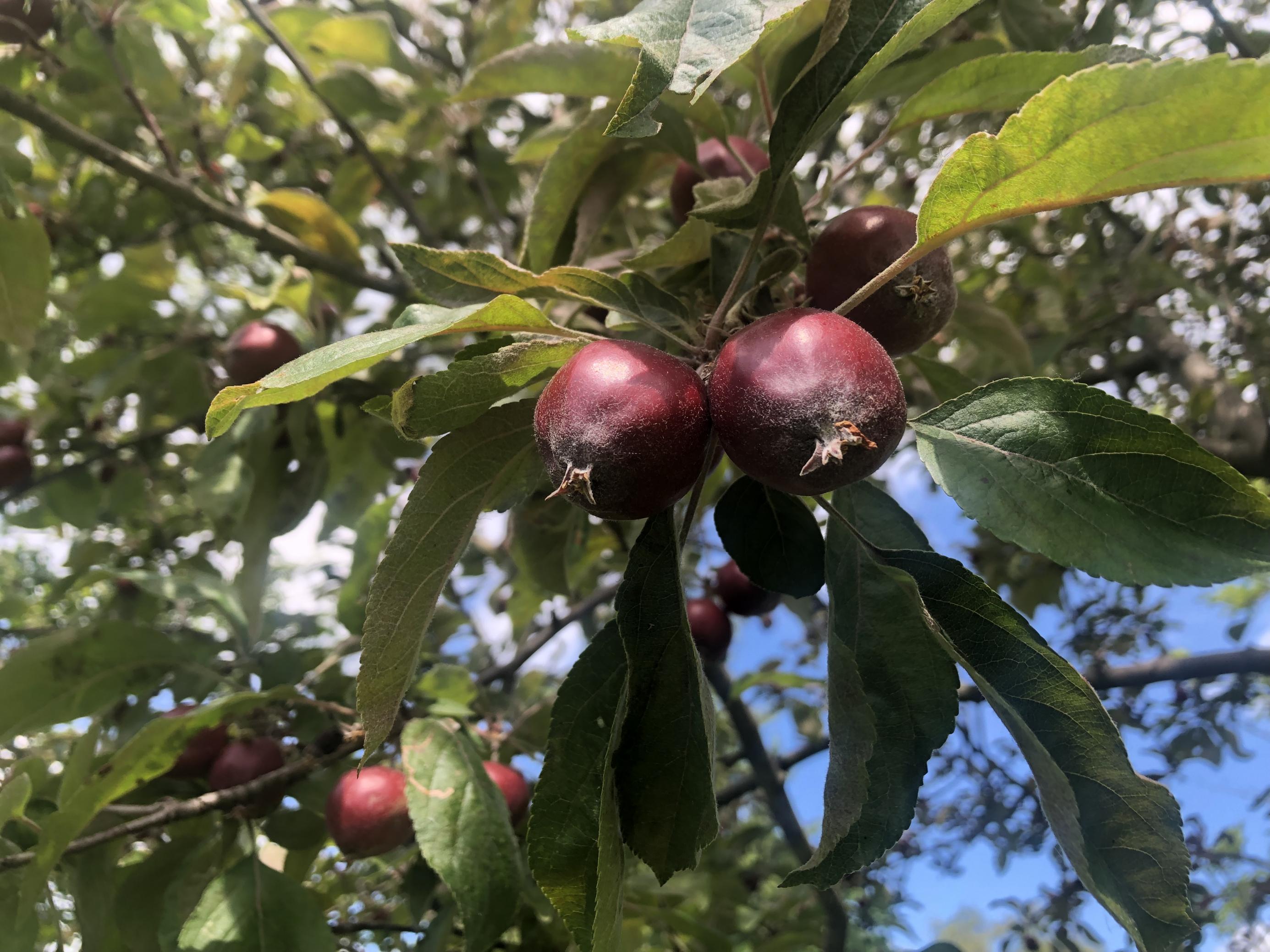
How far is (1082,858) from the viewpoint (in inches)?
39.9

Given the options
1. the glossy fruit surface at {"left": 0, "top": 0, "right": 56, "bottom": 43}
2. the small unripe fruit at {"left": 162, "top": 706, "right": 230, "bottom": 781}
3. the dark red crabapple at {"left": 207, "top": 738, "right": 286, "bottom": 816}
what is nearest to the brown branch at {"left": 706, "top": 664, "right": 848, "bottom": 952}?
the dark red crabapple at {"left": 207, "top": 738, "right": 286, "bottom": 816}

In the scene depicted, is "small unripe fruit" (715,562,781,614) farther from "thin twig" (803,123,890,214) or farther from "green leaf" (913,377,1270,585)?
"green leaf" (913,377,1270,585)

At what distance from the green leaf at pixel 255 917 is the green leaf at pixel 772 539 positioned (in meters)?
1.31

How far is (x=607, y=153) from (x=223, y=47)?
318 centimetres

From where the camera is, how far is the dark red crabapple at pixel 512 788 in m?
2.06

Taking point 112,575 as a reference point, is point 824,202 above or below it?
above

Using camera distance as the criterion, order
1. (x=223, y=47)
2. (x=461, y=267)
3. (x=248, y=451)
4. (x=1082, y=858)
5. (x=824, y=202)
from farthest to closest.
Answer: (x=223, y=47)
(x=248, y=451)
(x=824, y=202)
(x=461, y=267)
(x=1082, y=858)

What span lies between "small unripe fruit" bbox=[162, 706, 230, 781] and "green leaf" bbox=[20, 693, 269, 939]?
1.12ft

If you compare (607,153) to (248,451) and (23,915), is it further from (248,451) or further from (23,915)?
(23,915)

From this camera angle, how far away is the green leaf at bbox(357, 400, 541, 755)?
42.1 inches

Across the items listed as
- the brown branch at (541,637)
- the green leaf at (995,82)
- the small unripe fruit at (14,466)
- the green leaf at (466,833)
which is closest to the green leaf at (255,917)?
the green leaf at (466,833)

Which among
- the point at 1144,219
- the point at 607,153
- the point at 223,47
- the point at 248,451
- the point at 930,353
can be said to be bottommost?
the point at 248,451

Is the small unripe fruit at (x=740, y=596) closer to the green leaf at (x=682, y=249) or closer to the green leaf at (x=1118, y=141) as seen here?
the green leaf at (x=682, y=249)

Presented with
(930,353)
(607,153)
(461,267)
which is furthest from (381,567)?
(930,353)
